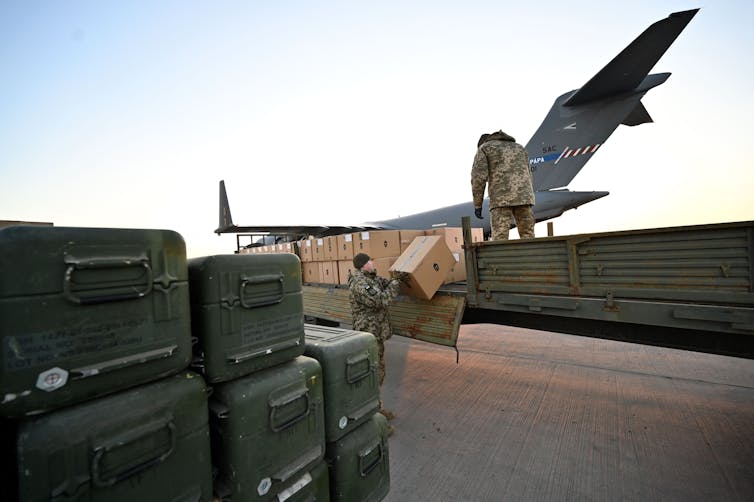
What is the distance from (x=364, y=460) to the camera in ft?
6.97

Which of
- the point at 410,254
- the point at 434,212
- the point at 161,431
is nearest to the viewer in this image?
the point at 161,431

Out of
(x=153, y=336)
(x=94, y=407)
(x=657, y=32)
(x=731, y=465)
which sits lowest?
(x=731, y=465)

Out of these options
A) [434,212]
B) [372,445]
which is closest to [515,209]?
[372,445]

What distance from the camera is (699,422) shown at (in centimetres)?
344

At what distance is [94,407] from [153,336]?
0.89 feet

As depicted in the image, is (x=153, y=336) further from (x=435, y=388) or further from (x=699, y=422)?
(x=699, y=422)

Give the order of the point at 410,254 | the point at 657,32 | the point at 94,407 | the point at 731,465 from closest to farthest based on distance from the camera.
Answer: the point at 94,407 < the point at 731,465 < the point at 410,254 < the point at 657,32

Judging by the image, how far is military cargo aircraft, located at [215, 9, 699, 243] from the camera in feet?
20.5

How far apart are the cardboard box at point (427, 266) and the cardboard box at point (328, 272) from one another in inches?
92.3

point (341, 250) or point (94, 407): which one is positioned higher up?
point (341, 250)

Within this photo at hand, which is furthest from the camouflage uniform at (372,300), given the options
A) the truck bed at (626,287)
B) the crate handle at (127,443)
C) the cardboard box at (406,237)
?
the crate handle at (127,443)

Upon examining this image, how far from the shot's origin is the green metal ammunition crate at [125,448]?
1.02 metres

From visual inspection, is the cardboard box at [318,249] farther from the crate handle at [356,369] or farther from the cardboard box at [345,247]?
the crate handle at [356,369]

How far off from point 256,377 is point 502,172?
374 cm
